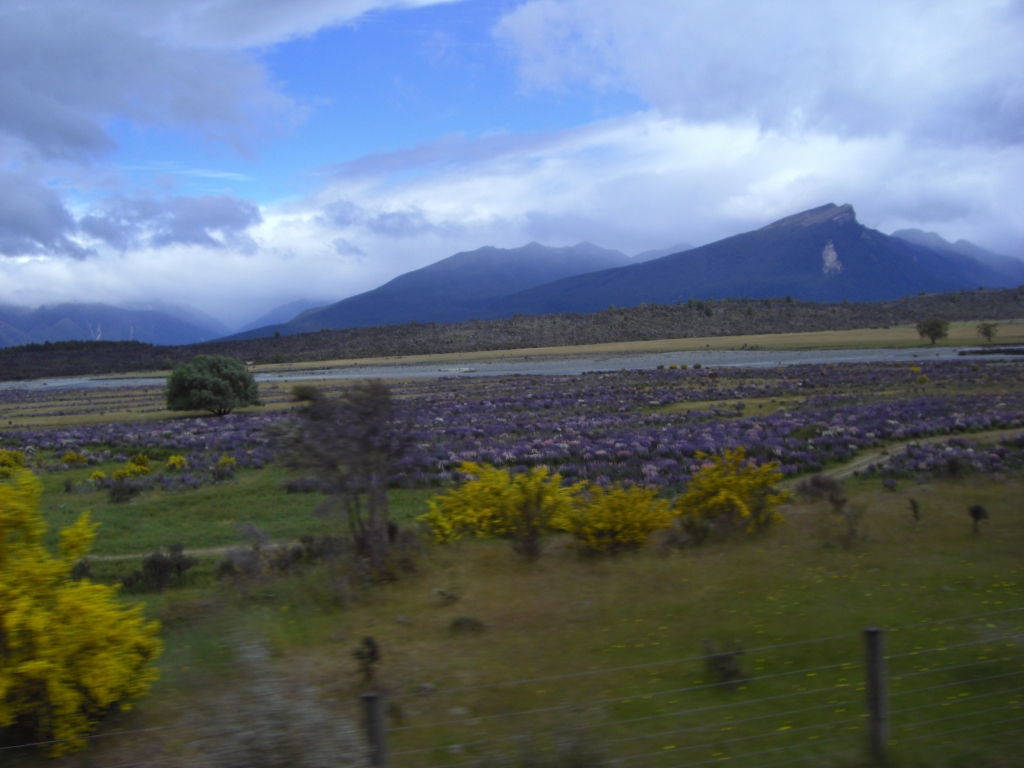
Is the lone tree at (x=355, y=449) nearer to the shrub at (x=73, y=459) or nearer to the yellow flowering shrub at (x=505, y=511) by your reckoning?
the yellow flowering shrub at (x=505, y=511)

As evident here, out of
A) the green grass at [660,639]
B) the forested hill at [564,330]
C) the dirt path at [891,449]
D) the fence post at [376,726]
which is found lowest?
the dirt path at [891,449]

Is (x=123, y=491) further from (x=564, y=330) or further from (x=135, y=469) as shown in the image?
(x=564, y=330)

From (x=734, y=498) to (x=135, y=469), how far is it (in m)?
→ 20.6

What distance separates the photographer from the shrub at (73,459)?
27406mm

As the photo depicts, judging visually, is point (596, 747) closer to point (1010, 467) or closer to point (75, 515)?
point (1010, 467)

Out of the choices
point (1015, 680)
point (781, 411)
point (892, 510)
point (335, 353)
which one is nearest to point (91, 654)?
point (1015, 680)

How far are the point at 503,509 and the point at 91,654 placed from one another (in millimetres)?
6074

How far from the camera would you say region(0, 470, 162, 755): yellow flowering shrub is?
508 cm

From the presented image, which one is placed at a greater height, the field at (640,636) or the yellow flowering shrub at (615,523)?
the yellow flowering shrub at (615,523)

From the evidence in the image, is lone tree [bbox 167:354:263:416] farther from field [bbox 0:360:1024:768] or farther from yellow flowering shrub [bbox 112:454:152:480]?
field [bbox 0:360:1024:768]

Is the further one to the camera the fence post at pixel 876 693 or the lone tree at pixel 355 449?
the lone tree at pixel 355 449

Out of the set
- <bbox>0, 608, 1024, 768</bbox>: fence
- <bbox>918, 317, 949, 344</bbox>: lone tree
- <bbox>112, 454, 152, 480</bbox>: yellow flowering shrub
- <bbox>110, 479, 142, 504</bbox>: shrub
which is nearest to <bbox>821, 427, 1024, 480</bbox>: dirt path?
<bbox>0, 608, 1024, 768</bbox>: fence

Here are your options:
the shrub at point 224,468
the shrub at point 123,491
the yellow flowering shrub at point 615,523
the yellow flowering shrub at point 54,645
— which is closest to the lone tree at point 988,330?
the shrub at point 224,468

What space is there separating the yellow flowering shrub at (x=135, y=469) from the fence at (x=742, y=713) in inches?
800
